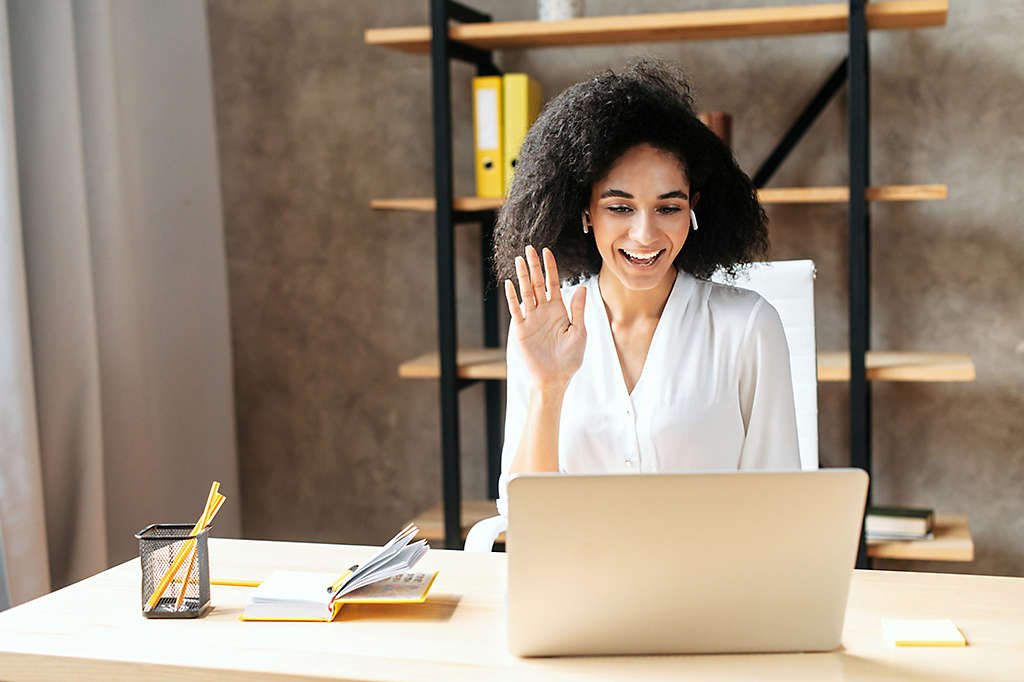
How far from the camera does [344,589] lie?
1.26 metres

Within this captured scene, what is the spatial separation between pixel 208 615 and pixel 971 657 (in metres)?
0.85

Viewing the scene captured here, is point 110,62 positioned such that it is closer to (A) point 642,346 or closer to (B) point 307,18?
(B) point 307,18

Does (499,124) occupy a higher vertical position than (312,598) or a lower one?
higher

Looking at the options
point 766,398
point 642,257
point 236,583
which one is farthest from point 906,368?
point 236,583

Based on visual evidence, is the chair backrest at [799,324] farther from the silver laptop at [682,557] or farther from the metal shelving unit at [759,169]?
the silver laptop at [682,557]

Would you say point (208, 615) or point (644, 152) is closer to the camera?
point (208, 615)

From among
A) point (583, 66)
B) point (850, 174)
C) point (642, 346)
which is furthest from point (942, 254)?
point (642, 346)

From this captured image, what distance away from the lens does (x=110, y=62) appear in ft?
8.41

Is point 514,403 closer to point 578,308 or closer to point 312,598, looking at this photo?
point 578,308

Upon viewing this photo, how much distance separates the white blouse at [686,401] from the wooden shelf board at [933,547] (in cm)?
90

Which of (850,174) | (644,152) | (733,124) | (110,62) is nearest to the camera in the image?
(644,152)

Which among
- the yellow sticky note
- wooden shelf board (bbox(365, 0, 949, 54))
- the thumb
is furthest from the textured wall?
the yellow sticky note

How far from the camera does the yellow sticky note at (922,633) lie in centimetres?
113

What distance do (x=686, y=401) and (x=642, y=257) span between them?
0.79ft
